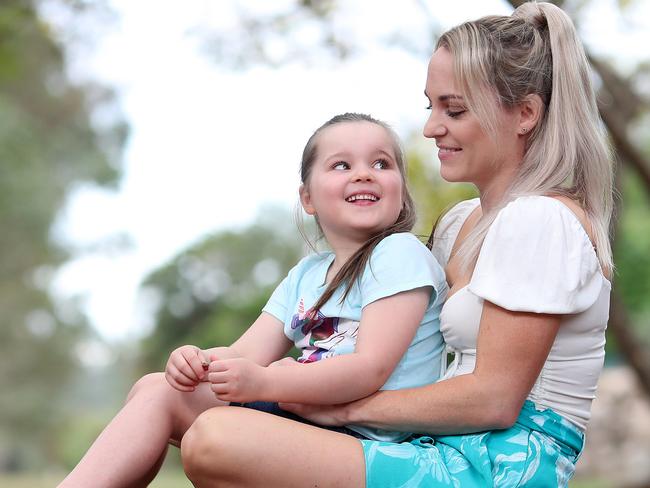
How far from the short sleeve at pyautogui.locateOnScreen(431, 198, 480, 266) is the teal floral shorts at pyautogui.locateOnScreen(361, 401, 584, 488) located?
22.5 inches

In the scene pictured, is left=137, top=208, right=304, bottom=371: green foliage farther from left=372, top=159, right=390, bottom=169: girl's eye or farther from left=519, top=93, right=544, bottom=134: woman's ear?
left=519, top=93, right=544, bottom=134: woman's ear

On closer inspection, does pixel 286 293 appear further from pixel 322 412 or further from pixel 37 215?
pixel 37 215

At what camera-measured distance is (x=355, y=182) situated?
245 centimetres

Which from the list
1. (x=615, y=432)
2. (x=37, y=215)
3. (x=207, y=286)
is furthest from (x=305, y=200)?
(x=37, y=215)

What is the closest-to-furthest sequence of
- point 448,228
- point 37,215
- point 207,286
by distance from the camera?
point 448,228, point 207,286, point 37,215

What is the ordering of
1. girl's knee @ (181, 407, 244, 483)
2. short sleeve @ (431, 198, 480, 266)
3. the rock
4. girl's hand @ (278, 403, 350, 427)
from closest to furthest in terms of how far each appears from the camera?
girl's knee @ (181, 407, 244, 483) < girl's hand @ (278, 403, 350, 427) < short sleeve @ (431, 198, 480, 266) < the rock

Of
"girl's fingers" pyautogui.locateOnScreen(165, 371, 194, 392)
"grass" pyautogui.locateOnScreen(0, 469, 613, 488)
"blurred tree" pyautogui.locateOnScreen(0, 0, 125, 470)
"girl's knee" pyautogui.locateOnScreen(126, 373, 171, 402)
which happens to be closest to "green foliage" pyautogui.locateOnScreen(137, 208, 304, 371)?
"grass" pyautogui.locateOnScreen(0, 469, 613, 488)

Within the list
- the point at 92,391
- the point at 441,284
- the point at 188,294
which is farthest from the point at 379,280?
the point at 92,391

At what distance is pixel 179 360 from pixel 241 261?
1251cm

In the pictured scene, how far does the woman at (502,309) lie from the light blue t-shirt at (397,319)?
0.06 meters

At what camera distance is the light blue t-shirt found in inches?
88.8

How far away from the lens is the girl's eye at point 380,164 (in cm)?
249

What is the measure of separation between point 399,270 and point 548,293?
13.9 inches

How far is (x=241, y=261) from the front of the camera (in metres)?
14.7
